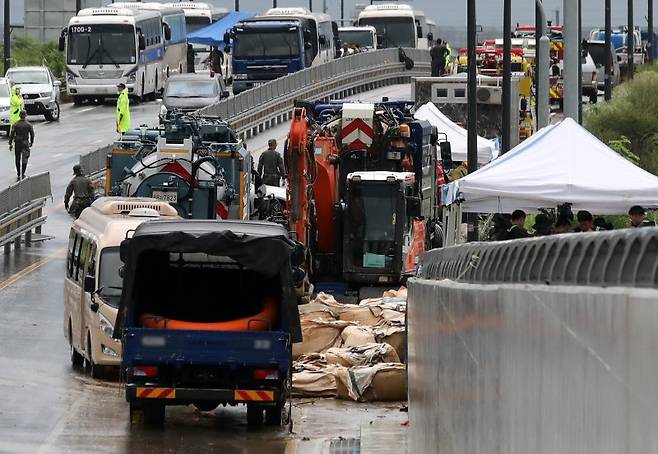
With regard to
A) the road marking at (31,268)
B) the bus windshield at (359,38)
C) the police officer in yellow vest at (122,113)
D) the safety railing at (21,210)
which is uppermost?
the bus windshield at (359,38)

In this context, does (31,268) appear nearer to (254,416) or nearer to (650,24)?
(254,416)

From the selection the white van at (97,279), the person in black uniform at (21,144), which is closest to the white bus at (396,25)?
the person in black uniform at (21,144)

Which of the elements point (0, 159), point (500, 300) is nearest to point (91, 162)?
point (0, 159)

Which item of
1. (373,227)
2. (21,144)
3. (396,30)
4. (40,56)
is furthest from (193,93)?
(40,56)

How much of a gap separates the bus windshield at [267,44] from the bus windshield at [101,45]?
3.84 meters

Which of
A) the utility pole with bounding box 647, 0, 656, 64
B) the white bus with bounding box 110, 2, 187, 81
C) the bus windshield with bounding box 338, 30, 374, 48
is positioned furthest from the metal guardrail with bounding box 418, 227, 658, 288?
the bus windshield with bounding box 338, 30, 374, 48

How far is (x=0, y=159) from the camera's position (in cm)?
4925

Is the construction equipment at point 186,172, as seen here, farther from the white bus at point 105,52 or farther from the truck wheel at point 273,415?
the white bus at point 105,52

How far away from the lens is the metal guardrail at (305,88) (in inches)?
2099

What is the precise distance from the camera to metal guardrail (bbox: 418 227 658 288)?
434 centimetres

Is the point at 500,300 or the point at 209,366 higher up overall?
the point at 500,300

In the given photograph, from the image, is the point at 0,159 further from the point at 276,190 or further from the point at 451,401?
the point at 451,401

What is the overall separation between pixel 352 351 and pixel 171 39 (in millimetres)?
54082

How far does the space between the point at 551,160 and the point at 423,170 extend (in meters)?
10.6
